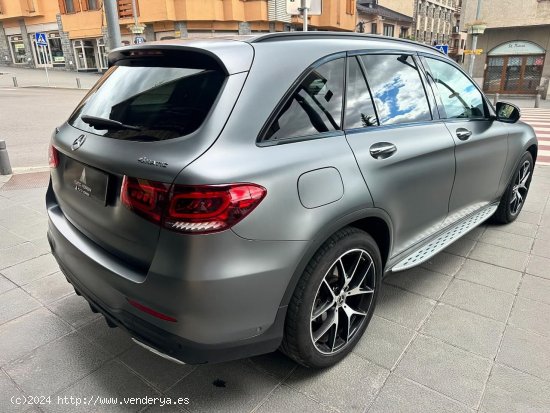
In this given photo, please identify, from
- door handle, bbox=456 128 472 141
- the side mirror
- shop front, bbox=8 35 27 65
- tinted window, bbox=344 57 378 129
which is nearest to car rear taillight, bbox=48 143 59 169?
tinted window, bbox=344 57 378 129

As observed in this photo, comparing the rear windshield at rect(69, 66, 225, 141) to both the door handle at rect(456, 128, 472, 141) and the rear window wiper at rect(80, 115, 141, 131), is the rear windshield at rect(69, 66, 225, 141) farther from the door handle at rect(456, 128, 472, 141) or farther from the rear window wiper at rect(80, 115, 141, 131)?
the door handle at rect(456, 128, 472, 141)

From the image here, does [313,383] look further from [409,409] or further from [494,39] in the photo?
[494,39]

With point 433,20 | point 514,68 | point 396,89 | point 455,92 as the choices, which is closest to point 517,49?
point 514,68

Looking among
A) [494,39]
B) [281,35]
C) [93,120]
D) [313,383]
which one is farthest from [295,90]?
[494,39]

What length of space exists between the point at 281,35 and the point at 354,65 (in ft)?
1.62

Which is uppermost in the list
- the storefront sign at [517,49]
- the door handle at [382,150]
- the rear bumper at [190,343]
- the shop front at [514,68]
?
the door handle at [382,150]

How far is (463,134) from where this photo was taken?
3.20 metres

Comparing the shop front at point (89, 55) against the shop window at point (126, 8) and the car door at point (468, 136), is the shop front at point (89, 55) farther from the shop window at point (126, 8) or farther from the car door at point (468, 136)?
the car door at point (468, 136)

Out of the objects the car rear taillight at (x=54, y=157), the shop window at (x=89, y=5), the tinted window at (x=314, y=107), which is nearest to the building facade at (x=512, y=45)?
the shop window at (x=89, y=5)

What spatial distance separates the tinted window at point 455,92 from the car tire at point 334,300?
4.89ft

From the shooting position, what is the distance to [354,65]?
8.04 ft

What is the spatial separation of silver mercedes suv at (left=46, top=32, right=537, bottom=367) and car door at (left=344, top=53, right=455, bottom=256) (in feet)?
0.04

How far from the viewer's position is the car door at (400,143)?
2.38 m

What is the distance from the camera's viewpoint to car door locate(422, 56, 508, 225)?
3.16 m
